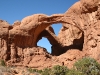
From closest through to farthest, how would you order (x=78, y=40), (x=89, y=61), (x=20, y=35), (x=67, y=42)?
(x=89, y=61), (x=20, y=35), (x=78, y=40), (x=67, y=42)

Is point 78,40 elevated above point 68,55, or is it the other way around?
point 78,40

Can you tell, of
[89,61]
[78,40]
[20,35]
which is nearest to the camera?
[89,61]

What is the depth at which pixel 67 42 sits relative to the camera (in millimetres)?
36594

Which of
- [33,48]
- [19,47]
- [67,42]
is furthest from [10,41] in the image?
[67,42]

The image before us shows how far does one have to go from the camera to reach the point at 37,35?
31.1 m

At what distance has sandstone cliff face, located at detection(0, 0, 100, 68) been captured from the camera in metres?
25.6

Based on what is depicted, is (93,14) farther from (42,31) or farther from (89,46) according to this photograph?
(42,31)

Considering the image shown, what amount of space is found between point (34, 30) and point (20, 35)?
2733 mm

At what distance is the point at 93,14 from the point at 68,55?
6.38 meters

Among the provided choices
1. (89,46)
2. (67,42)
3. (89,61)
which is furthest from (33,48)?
(89,61)

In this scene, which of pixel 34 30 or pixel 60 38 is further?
pixel 60 38

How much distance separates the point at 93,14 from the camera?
26.0 m

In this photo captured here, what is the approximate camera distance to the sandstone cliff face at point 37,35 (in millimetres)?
25625

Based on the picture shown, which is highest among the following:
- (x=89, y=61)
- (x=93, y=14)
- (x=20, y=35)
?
(x=93, y=14)
